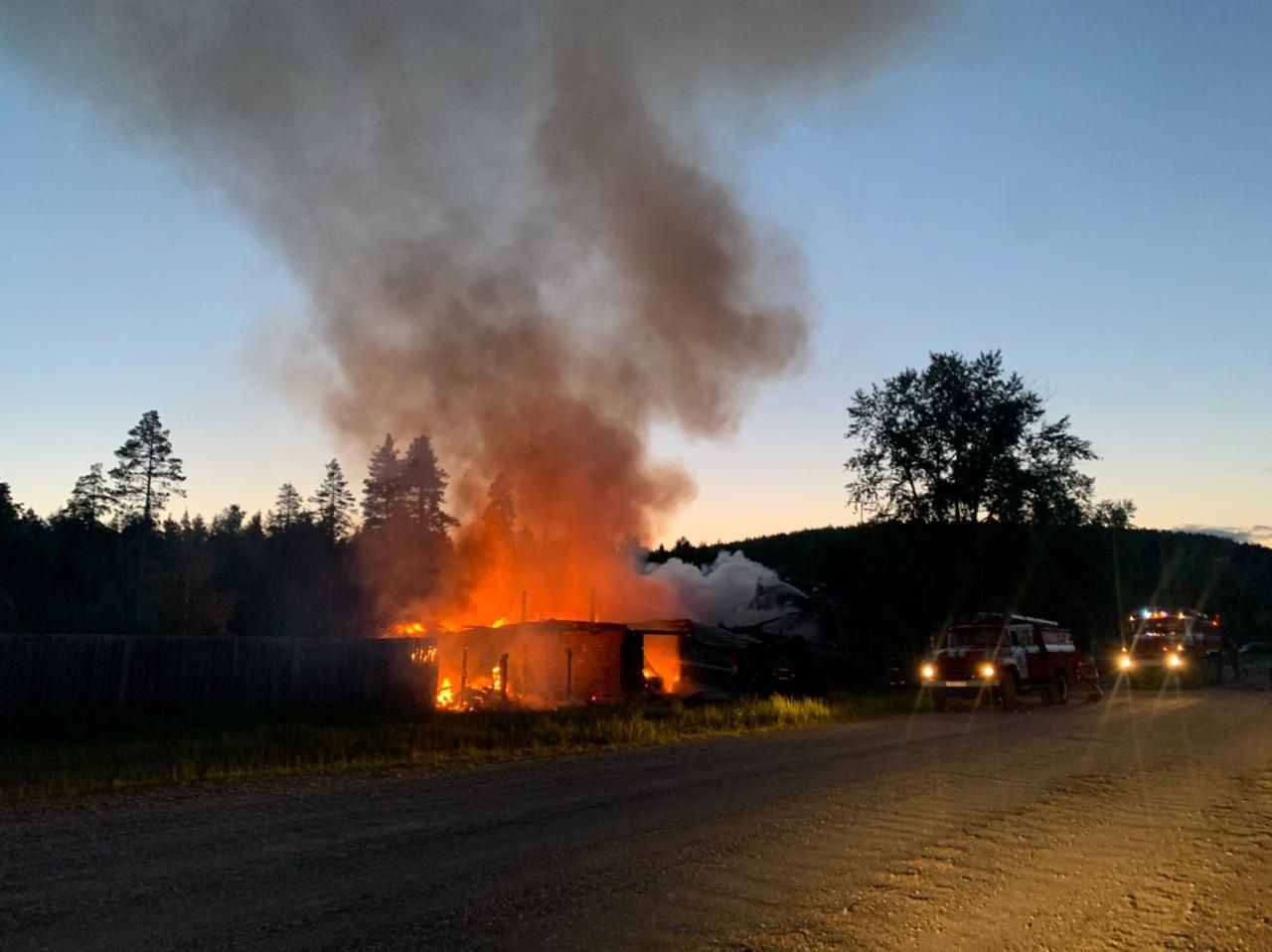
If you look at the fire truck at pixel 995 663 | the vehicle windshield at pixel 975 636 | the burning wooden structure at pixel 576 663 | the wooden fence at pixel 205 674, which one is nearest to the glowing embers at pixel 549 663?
the burning wooden structure at pixel 576 663

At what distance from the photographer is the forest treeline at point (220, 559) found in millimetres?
48062

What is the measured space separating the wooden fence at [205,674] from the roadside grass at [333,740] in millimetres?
2089

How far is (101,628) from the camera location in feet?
184

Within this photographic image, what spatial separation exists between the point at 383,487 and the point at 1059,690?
4593cm

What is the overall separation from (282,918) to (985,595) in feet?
126

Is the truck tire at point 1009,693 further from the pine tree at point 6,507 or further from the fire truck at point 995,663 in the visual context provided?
the pine tree at point 6,507

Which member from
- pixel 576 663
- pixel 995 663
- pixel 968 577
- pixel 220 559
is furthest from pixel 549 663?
pixel 220 559

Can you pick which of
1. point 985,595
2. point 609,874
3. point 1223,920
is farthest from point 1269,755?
point 985,595

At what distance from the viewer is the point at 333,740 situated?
16.0 m

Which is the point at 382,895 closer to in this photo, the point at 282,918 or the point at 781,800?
the point at 282,918

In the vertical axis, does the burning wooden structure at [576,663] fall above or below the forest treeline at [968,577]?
below

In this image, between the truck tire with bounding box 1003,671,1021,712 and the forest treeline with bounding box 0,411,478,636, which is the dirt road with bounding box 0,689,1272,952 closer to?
the truck tire with bounding box 1003,671,1021,712

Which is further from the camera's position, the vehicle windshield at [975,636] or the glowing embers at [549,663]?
the glowing embers at [549,663]

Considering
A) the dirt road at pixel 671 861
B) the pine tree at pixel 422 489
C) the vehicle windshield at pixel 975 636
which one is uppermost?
the pine tree at pixel 422 489
